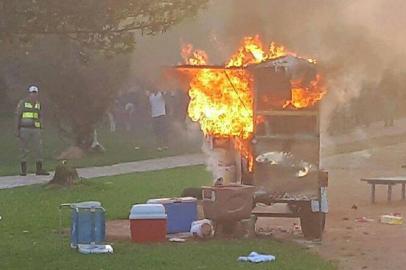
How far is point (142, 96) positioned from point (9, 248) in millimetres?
22851

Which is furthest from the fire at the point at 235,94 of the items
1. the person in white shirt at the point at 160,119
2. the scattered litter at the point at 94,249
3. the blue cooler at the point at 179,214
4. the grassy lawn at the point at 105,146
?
the person in white shirt at the point at 160,119

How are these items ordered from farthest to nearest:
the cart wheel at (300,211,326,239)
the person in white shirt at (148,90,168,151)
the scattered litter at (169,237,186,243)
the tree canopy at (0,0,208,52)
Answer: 1. the person in white shirt at (148,90,168,151)
2. the cart wheel at (300,211,326,239)
3. the scattered litter at (169,237,186,243)
4. the tree canopy at (0,0,208,52)

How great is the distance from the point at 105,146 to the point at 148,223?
60.0 ft

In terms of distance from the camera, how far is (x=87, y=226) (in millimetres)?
11133

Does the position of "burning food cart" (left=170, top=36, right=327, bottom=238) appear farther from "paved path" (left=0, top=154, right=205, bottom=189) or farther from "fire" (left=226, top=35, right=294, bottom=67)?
"paved path" (left=0, top=154, right=205, bottom=189)

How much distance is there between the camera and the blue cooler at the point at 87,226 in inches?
437

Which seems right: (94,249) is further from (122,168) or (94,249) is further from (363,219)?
(122,168)

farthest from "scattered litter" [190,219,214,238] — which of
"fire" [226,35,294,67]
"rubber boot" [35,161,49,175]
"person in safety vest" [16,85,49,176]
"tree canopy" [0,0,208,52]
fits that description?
"person in safety vest" [16,85,49,176]

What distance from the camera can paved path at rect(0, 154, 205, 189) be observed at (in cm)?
1953

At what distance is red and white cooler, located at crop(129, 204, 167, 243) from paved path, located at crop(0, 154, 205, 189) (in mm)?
7472

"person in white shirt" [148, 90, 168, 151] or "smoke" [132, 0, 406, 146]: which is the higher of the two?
"smoke" [132, 0, 406, 146]

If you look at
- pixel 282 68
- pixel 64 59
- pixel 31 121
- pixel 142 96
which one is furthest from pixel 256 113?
pixel 142 96

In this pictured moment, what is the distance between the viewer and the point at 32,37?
31.8 ft

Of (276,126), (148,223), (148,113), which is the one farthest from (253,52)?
(148,113)
